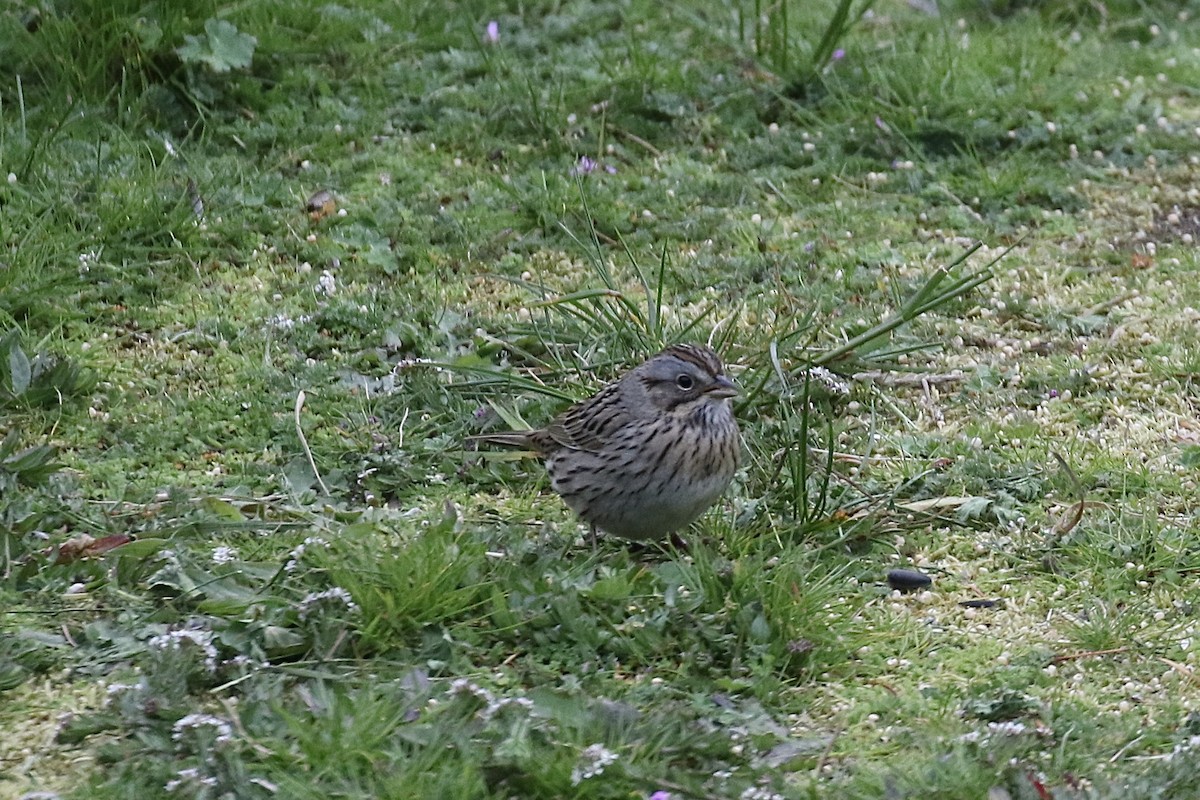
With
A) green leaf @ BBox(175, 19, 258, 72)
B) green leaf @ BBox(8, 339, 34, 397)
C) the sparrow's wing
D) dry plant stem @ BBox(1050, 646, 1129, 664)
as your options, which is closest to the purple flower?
green leaf @ BBox(175, 19, 258, 72)

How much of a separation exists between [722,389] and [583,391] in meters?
0.83

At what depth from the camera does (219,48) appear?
7586 mm

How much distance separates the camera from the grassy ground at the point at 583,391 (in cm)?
400

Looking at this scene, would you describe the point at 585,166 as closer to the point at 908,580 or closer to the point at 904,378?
the point at 904,378

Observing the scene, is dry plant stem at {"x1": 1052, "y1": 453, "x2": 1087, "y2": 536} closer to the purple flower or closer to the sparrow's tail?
the sparrow's tail

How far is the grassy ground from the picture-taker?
3996 mm

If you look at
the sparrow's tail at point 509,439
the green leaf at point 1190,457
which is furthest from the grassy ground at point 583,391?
the sparrow's tail at point 509,439

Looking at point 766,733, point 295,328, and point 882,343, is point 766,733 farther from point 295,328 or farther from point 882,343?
point 295,328

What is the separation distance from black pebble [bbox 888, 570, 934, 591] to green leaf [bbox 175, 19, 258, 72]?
415 centimetres

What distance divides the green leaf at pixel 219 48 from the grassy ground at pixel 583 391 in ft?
0.06

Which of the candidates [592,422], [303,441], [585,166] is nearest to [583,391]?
[592,422]

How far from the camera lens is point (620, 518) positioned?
4.97m

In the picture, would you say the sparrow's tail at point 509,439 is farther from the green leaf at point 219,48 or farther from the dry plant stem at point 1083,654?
the green leaf at point 219,48

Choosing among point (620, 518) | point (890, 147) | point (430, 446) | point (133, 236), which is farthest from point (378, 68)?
point (620, 518)
